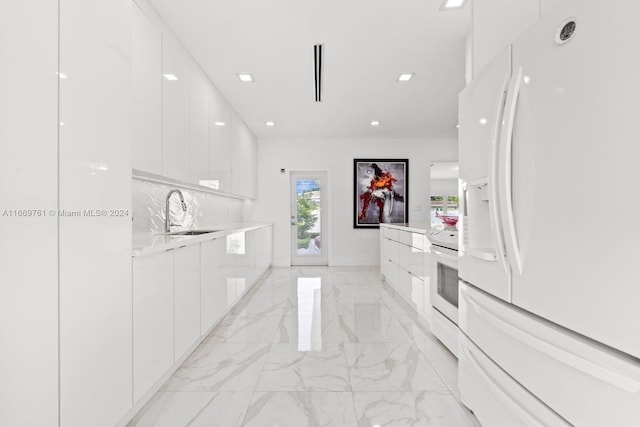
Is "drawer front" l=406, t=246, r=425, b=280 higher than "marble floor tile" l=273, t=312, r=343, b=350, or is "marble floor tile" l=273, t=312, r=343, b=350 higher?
"drawer front" l=406, t=246, r=425, b=280

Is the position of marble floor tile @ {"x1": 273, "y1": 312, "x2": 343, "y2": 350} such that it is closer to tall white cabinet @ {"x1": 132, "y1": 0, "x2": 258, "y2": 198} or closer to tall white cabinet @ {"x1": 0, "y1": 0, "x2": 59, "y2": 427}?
tall white cabinet @ {"x1": 132, "y1": 0, "x2": 258, "y2": 198}

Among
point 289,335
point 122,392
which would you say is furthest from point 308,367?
point 122,392

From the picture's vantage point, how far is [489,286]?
139 centimetres

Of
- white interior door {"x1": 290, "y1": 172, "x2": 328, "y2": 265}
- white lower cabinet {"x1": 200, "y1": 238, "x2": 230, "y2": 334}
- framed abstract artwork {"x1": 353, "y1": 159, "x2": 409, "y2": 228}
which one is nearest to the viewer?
white lower cabinet {"x1": 200, "y1": 238, "x2": 230, "y2": 334}

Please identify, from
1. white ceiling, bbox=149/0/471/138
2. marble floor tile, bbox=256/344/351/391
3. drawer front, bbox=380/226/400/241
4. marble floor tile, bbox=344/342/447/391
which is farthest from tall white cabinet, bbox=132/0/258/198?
drawer front, bbox=380/226/400/241

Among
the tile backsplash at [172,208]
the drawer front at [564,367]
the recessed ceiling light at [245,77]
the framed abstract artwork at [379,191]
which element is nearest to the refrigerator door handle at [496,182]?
the drawer front at [564,367]

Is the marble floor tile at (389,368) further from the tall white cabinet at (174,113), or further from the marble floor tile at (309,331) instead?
the tall white cabinet at (174,113)

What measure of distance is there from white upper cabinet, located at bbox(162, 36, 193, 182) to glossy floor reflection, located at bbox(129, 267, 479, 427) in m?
1.38

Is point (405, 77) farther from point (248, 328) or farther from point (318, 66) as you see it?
point (248, 328)

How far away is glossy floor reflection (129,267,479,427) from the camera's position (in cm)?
169

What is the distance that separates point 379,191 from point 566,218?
18.2 feet

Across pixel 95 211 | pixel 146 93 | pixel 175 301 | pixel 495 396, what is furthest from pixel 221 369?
pixel 146 93

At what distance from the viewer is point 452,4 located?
2.26 meters

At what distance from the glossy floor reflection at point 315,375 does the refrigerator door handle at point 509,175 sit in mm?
985
